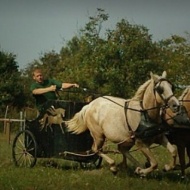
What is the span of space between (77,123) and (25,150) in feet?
4.51

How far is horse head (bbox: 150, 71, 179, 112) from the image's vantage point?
28.1 feet

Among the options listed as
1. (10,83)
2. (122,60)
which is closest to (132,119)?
(122,60)

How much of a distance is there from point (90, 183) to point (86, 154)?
1.91 metres

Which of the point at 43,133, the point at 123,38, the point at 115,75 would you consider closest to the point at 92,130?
the point at 43,133

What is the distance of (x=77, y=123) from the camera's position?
10.5m

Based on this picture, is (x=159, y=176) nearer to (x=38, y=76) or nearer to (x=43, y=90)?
(x=43, y=90)

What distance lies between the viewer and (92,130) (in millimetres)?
10359

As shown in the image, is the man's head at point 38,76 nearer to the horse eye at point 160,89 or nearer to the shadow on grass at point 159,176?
the shadow on grass at point 159,176

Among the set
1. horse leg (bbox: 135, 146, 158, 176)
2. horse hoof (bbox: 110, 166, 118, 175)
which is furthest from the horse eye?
horse hoof (bbox: 110, 166, 118, 175)

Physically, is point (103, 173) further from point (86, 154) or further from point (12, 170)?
point (12, 170)

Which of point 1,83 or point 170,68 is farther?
point 1,83

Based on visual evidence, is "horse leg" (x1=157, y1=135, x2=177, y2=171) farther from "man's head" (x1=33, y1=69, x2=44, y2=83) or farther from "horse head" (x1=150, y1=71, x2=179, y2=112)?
"man's head" (x1=33, y1=69, x2=44, y2=83)

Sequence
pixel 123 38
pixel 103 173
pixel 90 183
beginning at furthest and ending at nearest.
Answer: pixel 123 38 < pixel 103 173 < pixel 90 183

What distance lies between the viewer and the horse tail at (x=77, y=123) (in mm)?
10508
